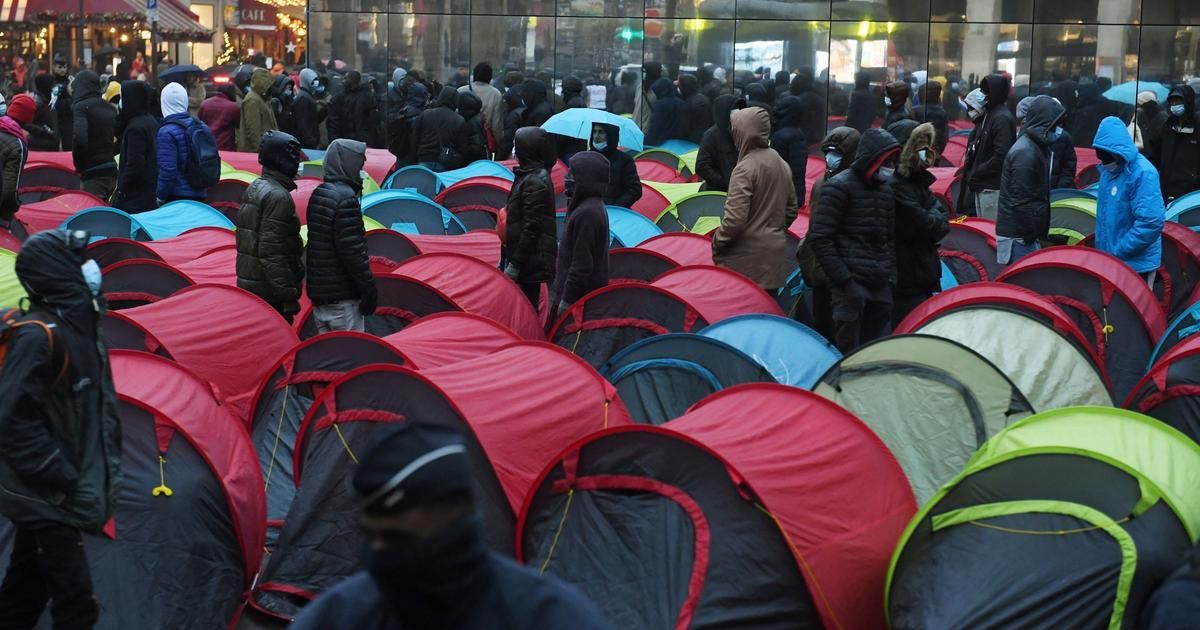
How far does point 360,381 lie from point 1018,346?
360 centimetres

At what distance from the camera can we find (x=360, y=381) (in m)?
6.52

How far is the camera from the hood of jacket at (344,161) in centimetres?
801

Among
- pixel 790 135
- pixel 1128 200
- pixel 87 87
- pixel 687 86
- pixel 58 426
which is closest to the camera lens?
pixel 58 426

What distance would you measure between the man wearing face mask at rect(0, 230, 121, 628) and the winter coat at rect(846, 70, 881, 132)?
689 inches

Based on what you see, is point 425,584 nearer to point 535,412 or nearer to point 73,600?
point 73,600

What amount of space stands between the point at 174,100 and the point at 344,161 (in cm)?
462

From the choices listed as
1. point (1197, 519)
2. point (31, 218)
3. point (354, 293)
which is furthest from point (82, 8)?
point (1197, 519)

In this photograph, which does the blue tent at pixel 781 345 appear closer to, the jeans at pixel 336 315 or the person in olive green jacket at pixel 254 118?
the jeans at pixel 336 315

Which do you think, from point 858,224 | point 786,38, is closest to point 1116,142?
point 858,224

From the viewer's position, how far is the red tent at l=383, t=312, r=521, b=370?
7684mm

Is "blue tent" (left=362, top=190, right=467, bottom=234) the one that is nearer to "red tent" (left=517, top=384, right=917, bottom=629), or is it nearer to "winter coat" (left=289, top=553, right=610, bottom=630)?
"red tent" (left=517, top=384, right=917, bottom=629)

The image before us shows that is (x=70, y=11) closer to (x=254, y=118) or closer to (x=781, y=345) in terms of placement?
(x=254, y=118)

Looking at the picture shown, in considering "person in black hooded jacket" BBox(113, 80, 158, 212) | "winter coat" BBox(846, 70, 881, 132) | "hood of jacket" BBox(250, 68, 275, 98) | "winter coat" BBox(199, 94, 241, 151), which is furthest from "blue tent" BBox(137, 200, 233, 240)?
"winter coat" BBox(846, 70, 881, 132)

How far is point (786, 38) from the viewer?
71.6 ft
